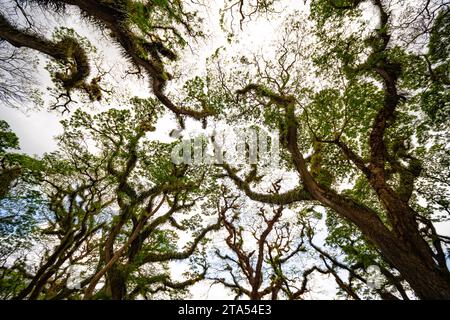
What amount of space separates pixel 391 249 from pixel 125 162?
38.5 ft

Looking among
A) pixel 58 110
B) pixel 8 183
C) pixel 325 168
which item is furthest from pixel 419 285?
pixel 8 183

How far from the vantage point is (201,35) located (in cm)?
649

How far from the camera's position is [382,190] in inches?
215

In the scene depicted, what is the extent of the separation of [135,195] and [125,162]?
6.62ft

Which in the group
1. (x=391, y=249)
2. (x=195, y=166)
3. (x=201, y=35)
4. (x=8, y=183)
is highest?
(x=201, y=35)

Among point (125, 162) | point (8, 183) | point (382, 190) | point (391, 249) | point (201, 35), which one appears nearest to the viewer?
point (391, 249)

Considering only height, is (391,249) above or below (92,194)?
below

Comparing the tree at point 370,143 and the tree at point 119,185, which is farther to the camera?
the tree at point 119,185

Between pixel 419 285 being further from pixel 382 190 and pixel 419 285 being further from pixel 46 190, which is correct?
pixel 46 190

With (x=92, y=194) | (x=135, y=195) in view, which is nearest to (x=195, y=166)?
(x=135, y=195)

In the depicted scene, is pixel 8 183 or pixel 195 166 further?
Result: pixel 195 166

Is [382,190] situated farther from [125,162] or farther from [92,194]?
[92,194]

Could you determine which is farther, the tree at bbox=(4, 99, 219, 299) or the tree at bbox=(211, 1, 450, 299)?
the tree at bbox=(4, 99, 219, 299)

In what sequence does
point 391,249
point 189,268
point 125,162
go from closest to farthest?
point 391,249 → point 125,162 → point 189,268
